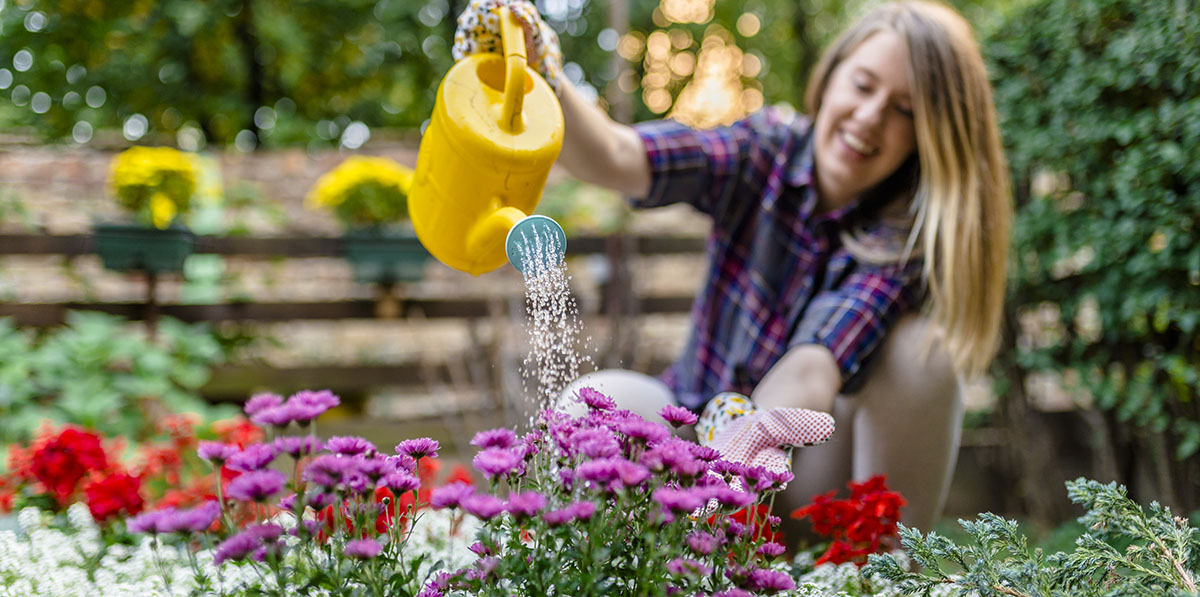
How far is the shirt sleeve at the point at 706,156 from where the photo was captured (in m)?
1.56

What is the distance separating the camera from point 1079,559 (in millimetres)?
864

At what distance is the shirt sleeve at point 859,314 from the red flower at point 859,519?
32cm

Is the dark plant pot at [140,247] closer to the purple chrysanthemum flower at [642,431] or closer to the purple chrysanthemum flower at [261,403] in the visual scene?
the purple chrysanthemum flower at [261,403]

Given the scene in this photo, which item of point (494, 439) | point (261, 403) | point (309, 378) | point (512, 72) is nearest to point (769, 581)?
point (494, 439)

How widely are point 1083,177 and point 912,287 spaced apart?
0.87 m

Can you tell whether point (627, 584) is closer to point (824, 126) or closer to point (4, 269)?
point (824, 126)

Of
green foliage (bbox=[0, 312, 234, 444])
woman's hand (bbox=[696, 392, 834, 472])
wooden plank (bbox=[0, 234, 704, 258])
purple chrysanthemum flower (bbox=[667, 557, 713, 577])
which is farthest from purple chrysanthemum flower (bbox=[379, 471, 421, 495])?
wooden plank (bbox=[0, 234, 704, 258])

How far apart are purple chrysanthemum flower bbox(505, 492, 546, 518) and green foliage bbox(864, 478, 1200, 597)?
15.7 inches

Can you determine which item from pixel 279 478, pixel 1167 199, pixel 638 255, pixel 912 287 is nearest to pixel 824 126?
pixel 912 287

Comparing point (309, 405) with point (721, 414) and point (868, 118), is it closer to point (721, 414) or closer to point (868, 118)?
point (721, 414)

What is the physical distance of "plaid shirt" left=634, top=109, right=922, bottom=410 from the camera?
1.51 m

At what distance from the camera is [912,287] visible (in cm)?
153

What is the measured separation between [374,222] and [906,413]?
2350 mm

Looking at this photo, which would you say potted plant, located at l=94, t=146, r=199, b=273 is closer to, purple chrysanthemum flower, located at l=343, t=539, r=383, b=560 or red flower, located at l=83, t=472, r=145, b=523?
red flower, located at l=83, t=472, r=145, b=523
